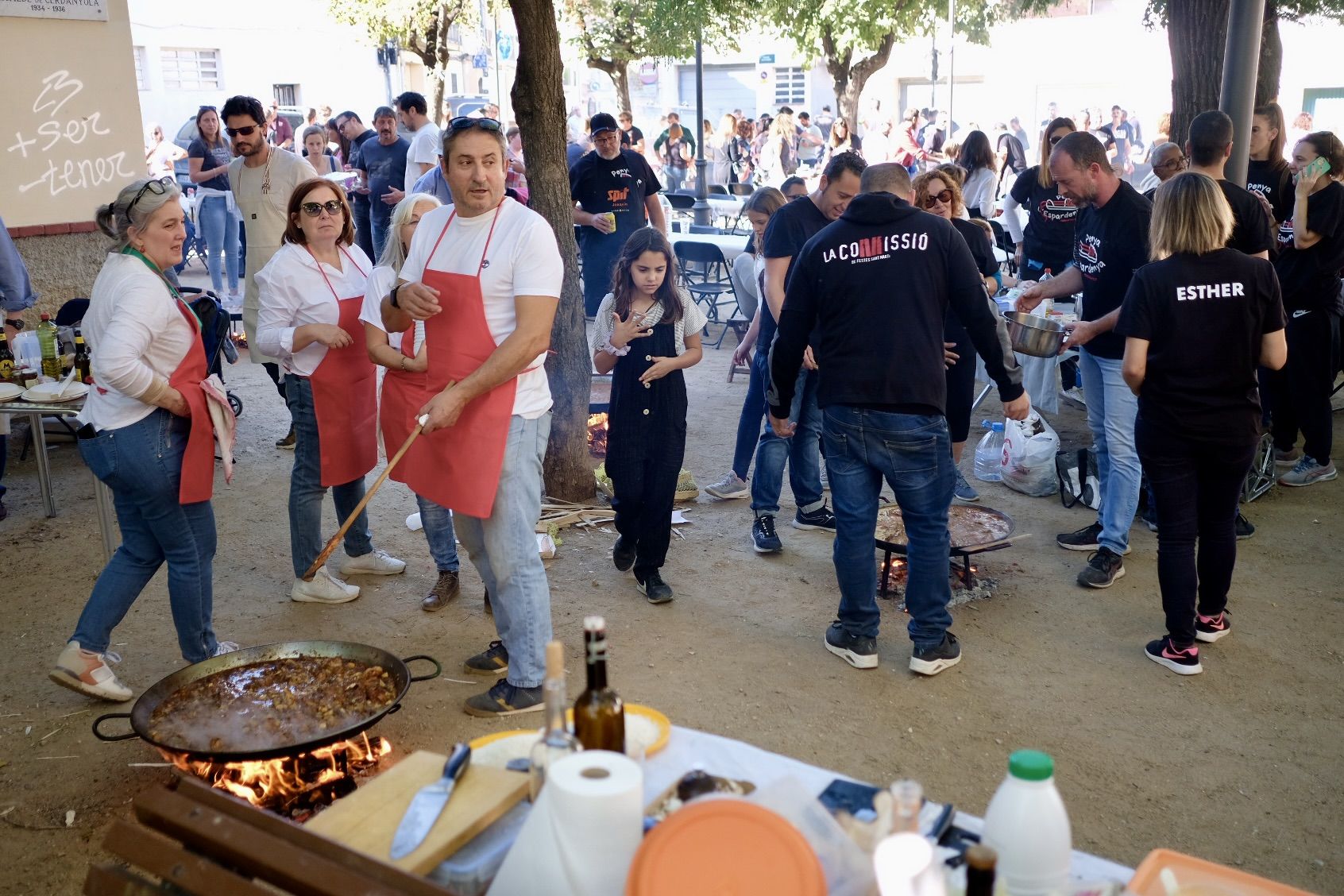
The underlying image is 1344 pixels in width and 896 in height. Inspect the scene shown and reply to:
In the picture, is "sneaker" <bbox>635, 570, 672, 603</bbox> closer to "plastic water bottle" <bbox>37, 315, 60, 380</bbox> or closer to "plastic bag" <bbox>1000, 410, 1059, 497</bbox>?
"plastic bag" <bbox>1000, 410, 1059, 497</bbox>

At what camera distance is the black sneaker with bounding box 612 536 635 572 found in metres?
5.53

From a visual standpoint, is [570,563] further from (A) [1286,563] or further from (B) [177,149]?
(B) [177,149]

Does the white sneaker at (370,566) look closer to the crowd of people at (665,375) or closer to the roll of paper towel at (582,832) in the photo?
the crowd of people at (665,375)

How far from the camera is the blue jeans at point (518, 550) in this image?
388 cm

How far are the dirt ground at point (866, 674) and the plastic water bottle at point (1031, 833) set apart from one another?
1905 millimetres

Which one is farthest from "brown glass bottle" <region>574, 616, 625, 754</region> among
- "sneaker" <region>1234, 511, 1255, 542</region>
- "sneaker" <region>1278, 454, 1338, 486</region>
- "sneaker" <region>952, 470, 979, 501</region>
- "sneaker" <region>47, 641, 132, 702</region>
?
"sneaker" <region>1278, 454, 1338, 486</region>

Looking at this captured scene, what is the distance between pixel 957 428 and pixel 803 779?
154 inches

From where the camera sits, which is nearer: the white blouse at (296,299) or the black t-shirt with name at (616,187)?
the white blouse at (296,299)

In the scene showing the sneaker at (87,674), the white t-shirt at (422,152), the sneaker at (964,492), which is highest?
the white t-shirt at (422,152)

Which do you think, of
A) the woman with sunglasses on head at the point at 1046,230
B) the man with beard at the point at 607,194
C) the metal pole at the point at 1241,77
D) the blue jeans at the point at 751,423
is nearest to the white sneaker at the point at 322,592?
the blue jeans at the point at 751,423

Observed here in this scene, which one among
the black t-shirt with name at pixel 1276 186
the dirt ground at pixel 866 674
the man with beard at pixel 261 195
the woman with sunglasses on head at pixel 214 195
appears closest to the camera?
the dirt ground at pixel 866 674

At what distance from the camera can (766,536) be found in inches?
230

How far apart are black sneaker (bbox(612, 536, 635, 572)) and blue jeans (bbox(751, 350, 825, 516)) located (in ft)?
2.54

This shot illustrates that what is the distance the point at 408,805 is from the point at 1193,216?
3484 mm
